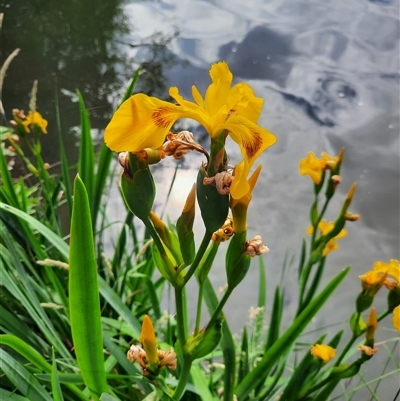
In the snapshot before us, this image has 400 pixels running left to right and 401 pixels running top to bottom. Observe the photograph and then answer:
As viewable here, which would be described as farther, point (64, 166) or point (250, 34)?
point (250, 34)

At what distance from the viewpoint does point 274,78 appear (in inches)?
46.9

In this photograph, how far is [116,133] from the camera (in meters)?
0.23

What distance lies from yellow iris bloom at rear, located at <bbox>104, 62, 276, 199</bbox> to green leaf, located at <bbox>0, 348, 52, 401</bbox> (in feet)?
0.72

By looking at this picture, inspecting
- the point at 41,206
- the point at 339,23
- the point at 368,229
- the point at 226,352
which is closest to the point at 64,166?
the point at 41,206

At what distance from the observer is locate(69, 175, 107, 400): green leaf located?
0.97 feet

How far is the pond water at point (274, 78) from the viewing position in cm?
94

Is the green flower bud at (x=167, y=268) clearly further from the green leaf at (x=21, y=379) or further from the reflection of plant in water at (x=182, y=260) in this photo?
the green leaf at (x=21, y=379)

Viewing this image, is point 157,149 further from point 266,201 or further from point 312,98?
point 312,98

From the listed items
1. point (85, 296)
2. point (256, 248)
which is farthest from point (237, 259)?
point (85, 296)

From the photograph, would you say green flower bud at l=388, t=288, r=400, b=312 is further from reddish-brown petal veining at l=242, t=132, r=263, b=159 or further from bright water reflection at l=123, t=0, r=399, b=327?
bright water reflection at l=123, t=0, r=399, b=327

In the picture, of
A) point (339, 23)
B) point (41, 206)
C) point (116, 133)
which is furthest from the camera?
point (339, 23)

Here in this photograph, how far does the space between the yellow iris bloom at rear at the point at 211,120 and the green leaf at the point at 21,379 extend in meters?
0.22

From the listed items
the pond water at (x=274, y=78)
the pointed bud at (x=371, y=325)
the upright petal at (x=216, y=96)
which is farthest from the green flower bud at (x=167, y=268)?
the pond water at (x=274, y=78)

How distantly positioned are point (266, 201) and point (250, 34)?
1.91 feet
